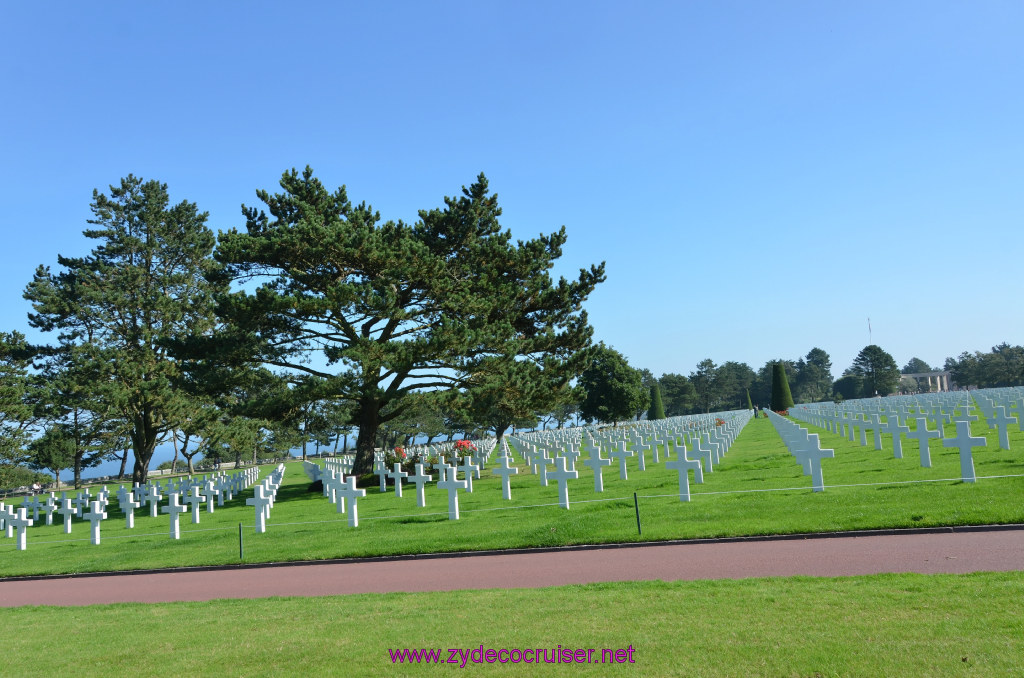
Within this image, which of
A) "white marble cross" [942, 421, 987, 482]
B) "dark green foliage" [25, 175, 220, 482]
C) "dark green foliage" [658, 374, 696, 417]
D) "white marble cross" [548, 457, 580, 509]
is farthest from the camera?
"dark green foliage" [658, 374, 696, 417]

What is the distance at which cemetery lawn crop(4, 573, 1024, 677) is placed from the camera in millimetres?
4957

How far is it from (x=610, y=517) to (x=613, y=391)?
1710 inches

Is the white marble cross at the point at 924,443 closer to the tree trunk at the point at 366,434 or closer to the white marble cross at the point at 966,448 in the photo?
the white marble cross at the point at 966,448

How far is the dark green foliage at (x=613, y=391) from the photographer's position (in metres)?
54.8

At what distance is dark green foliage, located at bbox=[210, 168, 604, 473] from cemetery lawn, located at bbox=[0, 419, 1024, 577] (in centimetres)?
646

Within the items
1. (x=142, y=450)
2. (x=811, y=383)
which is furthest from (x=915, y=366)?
(x=142, y=450)

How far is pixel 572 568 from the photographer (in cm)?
945

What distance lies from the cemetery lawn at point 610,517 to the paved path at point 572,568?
605 mm

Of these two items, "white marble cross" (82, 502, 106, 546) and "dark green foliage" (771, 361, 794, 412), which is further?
"dark green foliage" (771, 361, 794, 412)

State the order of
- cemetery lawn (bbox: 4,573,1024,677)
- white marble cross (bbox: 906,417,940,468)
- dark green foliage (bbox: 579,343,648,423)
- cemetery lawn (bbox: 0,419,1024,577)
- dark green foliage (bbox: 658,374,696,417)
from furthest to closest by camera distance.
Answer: dark green foliage (bbox: 658,374,696,417) → dark green foliage (bbox: 579,343,648,423) → white marble cross (bbox: 906,417,940,468) → cemetery lawn (bbox: 0,419,1024,577) → cemetery lawn (bbox: 4,573,1024,677)

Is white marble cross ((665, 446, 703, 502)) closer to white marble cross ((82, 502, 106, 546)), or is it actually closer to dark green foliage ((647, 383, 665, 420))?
white marble cross ((82, 502, 106, 546))

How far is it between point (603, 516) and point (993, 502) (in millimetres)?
5843

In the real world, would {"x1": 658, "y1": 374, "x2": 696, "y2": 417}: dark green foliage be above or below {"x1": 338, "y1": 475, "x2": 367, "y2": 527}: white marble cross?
above

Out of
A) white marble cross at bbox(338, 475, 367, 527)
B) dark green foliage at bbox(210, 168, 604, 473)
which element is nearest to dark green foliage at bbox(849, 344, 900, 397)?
dark green foliage at bbox(210, 168, 604, 473)
